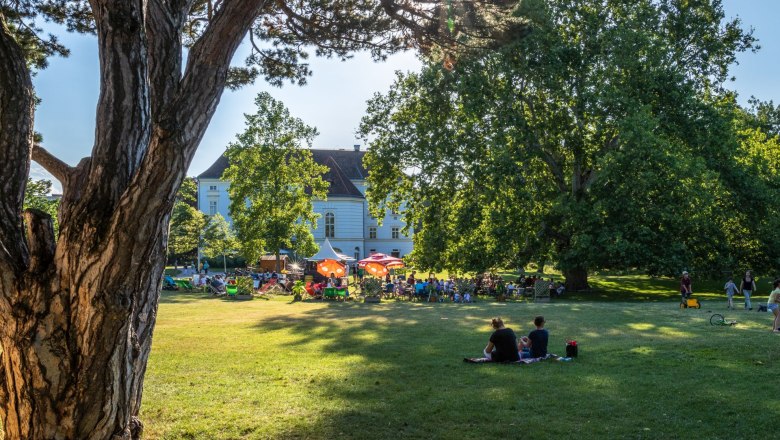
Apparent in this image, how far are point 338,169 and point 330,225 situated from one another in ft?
22.6

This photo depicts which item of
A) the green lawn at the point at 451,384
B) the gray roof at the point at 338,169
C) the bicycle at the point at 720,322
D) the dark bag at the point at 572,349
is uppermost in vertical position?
the gray roof at the point at 338,169

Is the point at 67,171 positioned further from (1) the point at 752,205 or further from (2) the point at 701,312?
(1) the point at 752,205

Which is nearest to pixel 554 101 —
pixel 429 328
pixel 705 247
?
pixel 705 247

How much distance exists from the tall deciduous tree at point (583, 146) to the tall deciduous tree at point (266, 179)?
554 inches

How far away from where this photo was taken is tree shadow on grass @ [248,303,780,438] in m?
7.88

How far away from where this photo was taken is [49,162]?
614 centimetres

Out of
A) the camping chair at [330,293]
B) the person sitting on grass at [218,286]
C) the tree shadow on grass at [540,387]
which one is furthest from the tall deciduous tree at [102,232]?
the person sitting on grass at [218,286]

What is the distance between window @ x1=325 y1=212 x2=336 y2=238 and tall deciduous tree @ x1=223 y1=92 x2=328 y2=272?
1081 inches

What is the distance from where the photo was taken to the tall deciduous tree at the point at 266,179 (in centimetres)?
4747

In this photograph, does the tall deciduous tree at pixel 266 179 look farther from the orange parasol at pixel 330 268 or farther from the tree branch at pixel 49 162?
the tree branch at pixel 49 162

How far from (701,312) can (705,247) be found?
1097 cm

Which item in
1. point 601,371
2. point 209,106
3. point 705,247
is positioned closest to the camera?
point 209,106

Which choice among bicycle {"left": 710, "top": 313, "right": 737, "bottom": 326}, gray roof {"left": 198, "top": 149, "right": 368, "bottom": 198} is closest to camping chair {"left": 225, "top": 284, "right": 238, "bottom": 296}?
bicycle {"left": 710, "top": 313, "right": 737, "bottom": 326}

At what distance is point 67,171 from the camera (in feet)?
19.4
